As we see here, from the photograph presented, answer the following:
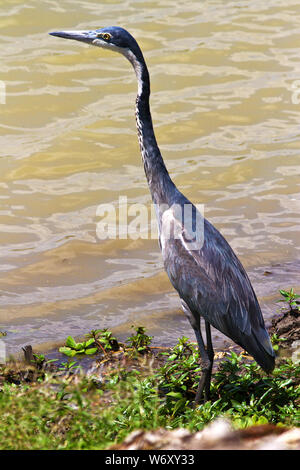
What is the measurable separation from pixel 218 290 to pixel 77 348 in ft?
4.64

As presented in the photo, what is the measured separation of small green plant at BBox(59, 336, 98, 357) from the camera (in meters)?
5.65

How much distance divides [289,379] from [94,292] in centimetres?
263

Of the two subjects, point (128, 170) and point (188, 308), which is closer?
point (188, 308)

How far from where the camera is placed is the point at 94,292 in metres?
7.01

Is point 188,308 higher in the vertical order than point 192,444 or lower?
lower

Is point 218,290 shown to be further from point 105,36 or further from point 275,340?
point 105,36

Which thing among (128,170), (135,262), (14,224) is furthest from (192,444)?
(128,170)

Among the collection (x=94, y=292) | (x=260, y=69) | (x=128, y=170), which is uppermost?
(x=260, y=69)

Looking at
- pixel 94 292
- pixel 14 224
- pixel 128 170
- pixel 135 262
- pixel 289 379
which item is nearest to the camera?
pixel 289 379

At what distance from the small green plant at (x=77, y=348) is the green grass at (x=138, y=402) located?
0.39 m

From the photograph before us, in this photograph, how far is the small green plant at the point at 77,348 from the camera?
5.65 meters

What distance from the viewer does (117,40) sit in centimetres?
566
